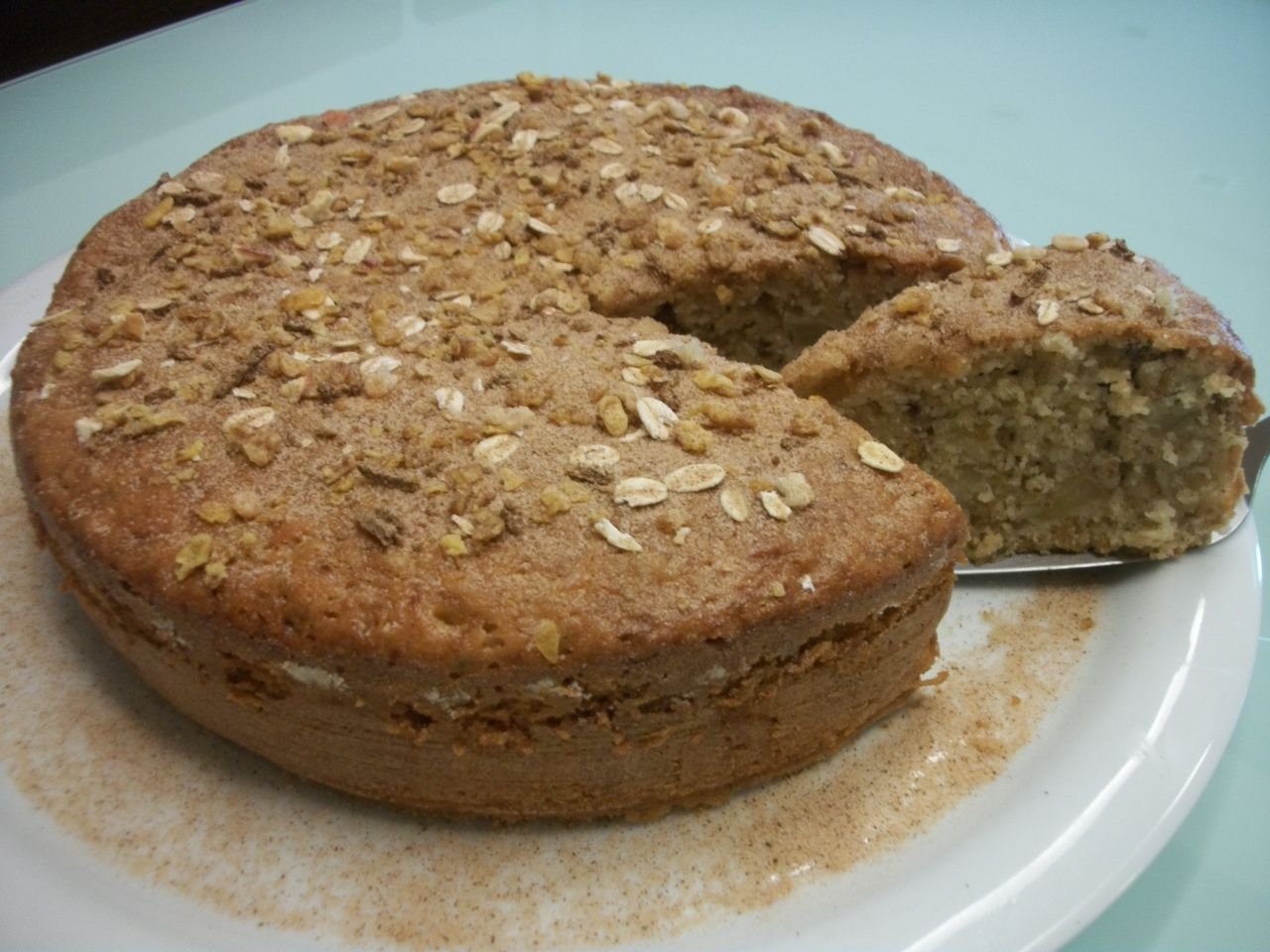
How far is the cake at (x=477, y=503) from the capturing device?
5.16 ft

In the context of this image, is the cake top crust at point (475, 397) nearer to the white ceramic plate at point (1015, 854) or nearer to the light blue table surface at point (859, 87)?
the white ceramic plate at point (1015, 854)

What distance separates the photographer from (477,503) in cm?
165

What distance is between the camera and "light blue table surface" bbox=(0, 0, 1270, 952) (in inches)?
133

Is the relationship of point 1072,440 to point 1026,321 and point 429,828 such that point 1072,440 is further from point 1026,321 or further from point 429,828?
point 429,828

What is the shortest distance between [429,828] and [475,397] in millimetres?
693

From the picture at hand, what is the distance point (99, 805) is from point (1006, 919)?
1348mm

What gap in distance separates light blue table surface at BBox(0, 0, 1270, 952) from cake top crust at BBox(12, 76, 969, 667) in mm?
1118

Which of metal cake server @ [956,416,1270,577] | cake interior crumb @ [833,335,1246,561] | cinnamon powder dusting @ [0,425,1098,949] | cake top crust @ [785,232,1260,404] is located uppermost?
cake top crust @ [785,232,1260,404]

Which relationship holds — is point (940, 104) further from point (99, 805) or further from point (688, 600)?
point (99, 805)

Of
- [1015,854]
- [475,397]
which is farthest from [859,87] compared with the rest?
[1015,854]

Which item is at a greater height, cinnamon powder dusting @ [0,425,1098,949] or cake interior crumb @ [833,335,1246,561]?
cake interior crumb @ [833,335,1246,561]

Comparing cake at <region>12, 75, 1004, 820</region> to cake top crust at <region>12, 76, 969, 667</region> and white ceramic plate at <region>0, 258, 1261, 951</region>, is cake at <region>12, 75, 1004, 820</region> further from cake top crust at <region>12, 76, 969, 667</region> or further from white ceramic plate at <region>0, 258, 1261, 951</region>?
white ceramic plate at <region>0, 258, 1261, 951</region>

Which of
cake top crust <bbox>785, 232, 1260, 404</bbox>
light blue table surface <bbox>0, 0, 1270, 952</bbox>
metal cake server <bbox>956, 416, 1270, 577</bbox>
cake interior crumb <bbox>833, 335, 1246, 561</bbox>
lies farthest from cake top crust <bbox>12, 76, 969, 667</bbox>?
light blue table surface <bbox>0, 0, 1270, 952</bbox>

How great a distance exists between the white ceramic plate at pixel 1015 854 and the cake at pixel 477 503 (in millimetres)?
238
